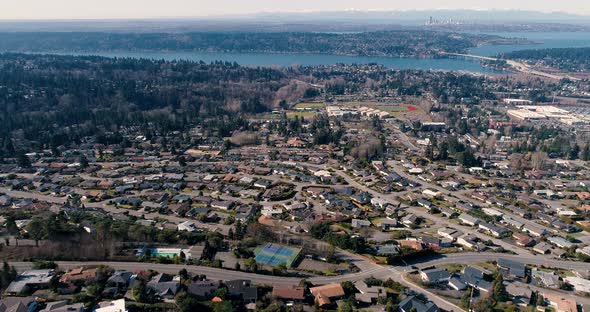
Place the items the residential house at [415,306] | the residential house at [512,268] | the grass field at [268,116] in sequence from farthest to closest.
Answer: the grass field at [268,116] → the residential house at [512,268] → the residential house at [415,306]

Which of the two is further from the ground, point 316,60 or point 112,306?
point 316,60

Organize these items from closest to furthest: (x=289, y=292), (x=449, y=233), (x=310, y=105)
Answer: (x=289, y=292), (x=449, y=233), (x=310, y=105)

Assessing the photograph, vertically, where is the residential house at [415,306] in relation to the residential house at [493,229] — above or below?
above

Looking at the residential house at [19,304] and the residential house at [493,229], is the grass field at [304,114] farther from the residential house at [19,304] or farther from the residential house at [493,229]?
the residential house at [19,304]

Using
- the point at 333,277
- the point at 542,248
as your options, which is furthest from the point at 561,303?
the point at 333,277

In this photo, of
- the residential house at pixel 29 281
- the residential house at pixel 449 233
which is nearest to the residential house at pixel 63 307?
the residential house at pixel 29 281

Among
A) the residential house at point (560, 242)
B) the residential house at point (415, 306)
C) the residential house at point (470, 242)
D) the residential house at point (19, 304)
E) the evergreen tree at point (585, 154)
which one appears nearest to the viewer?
the residential house at point (19, 304)

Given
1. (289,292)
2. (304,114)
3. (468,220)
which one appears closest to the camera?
(289,292)

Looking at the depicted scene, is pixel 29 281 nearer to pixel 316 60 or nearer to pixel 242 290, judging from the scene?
pixel 242 290

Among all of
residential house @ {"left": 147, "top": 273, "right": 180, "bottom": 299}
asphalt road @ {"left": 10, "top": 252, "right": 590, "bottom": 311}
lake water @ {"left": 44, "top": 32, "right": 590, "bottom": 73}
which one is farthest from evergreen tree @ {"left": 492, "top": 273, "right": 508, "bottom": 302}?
lake water @ {"left": 44, "top": 32, "right": 590, "bottom": 73}

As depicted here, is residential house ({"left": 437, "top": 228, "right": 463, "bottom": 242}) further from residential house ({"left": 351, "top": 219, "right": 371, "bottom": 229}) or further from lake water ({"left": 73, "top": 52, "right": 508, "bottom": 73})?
lake water ({"left": 73, "top": 52, "right": 508, "bottom": 73})

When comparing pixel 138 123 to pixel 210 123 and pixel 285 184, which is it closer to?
pixel 210 123

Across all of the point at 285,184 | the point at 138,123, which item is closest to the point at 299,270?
the point at 285,184
